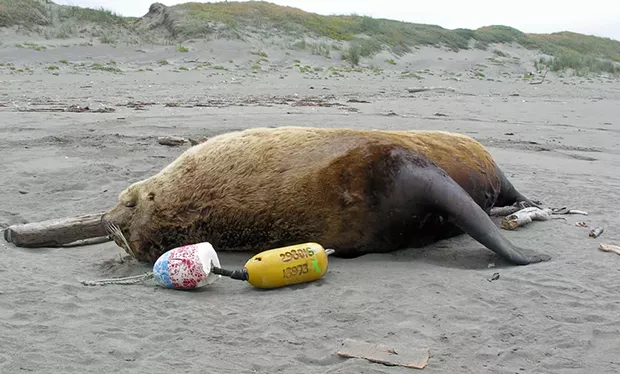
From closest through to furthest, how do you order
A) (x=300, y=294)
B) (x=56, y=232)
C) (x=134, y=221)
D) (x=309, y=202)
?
(x=300, y=294)
(x=309, y=202)
(x=134, y=221)
(x=56, y=232)

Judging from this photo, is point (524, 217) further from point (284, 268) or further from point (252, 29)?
point (252, 29)

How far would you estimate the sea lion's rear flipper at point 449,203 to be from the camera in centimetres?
425

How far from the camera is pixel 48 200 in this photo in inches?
244

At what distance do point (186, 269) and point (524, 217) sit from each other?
2761mm

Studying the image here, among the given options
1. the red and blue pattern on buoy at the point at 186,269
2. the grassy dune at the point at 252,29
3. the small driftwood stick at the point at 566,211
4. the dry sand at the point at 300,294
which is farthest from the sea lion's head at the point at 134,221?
the grassy dune at the point at 252,29

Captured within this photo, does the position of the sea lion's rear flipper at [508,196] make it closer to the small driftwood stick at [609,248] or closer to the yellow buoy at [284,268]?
the small driftwood stick at [609,248]

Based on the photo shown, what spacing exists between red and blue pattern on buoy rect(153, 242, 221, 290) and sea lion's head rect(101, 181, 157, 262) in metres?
0.62

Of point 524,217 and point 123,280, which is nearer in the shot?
point 123,280

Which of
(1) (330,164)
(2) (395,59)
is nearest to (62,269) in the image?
(1) (330,164)

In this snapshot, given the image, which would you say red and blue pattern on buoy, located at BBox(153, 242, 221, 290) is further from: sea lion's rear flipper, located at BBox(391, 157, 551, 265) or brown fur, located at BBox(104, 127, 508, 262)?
sea lion's rear flipper, located at BBox(391, 157, 551, 265)

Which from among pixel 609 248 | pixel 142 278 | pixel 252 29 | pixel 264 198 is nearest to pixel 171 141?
pixel 264 198

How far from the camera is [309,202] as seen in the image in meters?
4.45

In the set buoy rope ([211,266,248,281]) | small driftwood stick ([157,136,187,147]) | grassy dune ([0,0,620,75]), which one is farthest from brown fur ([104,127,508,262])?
grassy dune ([0,0,620,75])

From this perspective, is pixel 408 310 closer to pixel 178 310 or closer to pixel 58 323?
pixel 178 310
